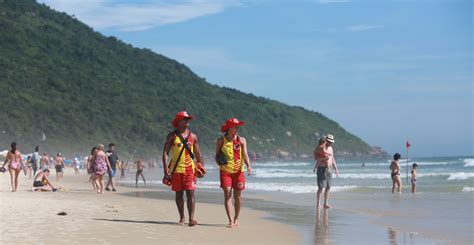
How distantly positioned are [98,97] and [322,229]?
91056 mm

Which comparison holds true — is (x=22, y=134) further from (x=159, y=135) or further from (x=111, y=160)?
(x=111, y=160)

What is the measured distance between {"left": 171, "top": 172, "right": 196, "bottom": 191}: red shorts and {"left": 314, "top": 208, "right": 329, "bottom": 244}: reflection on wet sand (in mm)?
1881

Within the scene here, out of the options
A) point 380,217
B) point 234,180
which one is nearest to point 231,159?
point 234,180

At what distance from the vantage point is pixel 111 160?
22.6 m

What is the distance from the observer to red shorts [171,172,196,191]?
11.6m

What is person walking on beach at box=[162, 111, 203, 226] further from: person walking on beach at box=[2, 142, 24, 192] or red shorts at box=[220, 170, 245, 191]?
person walking on beach at box=[2, 142, 24, 192]

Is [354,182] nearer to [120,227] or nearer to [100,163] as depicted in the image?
[100,163]

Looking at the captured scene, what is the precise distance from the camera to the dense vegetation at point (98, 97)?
289ft

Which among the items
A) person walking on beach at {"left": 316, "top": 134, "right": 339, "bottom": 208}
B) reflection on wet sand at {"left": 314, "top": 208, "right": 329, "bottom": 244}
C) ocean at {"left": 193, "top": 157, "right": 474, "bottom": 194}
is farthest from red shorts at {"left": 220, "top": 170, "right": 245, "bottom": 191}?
ocean at {"left": 193, "top": 157, "right": 474, "bottom": 194}

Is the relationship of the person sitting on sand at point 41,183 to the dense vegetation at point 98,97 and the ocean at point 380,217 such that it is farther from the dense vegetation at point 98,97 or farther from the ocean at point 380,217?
the dense vegetation at point 98,97

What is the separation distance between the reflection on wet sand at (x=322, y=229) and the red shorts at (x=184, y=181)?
1.88 m

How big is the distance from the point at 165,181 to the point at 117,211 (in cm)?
282

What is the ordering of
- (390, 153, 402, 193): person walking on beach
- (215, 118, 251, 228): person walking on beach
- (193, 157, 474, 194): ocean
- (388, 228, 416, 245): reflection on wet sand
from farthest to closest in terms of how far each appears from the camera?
1. (193, 157, 474, 194): ocean
2. (390, 153, 402, 193): person walking on beach
3. (215, 118, 251, 228): person walking on beach
4. (388, 228, 416, 245): reflection on wet sand

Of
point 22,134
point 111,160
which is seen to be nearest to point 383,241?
point 111,160
